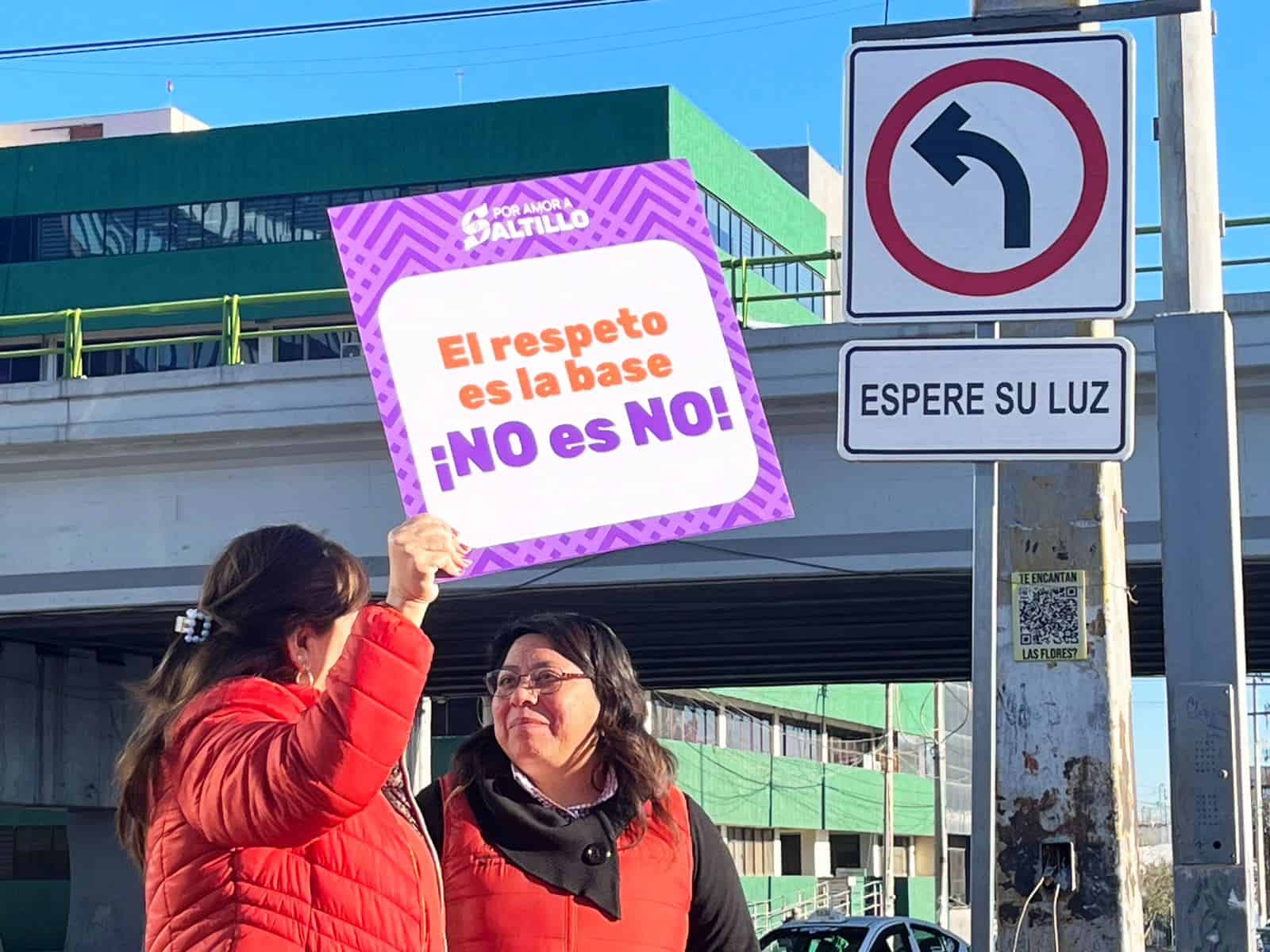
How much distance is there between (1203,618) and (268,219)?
53818 millimetres

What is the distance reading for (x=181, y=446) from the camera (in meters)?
17.8

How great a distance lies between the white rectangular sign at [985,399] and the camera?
3.96m

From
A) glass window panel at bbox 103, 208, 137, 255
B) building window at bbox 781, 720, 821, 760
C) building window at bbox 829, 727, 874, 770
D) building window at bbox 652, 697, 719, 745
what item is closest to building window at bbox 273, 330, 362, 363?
glass window panel at bbox 103, 208, 137, 255

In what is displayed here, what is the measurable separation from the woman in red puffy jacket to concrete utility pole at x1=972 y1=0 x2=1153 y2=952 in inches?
105

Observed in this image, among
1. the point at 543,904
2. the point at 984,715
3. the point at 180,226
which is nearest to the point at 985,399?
the point at 984,715

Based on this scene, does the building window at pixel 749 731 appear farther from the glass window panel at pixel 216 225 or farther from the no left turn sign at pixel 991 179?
the no left turn sign at pixel 991 179

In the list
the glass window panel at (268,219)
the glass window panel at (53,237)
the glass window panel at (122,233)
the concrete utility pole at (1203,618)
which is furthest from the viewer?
the glass window panel at (53,237)

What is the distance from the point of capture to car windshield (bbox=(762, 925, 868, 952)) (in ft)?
56.0

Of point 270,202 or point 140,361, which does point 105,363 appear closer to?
point 140,361

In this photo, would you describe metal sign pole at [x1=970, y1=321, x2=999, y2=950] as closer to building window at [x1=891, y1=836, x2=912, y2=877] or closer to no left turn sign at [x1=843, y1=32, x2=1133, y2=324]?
no left turn sign at [x1=843, y1=32, x2=1133, y2=324]

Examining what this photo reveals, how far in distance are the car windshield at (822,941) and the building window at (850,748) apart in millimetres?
48463

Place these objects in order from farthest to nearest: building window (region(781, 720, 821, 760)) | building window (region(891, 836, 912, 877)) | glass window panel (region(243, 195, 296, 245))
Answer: building window (region(891, 836, 912, 877)) < building window (region(781, 720, 821, 760)) < glass window panel (region(243, 195, 296, 245))

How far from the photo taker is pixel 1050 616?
5.84m

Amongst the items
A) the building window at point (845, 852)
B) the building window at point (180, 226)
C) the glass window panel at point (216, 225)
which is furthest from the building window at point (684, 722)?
the glass window panel at point (216, 225)
